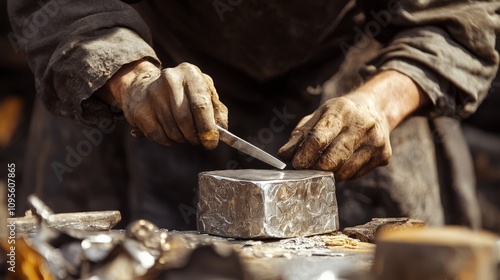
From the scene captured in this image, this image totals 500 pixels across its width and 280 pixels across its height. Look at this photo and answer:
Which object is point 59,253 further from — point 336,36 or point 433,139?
point 433,139

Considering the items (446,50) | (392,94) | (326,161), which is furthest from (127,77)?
(446,50)

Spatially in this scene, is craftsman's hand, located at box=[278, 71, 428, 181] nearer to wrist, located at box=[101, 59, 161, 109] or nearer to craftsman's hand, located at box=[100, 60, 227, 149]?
craftsman's hand, located at box=[100, 60, 227, 149]

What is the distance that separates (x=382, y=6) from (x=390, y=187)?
0.60 m

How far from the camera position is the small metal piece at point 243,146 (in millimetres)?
1901

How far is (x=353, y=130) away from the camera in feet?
6.53

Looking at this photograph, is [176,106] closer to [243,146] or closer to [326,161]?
[243,146]

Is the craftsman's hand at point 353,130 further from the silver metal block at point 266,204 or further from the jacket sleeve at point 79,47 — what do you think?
the jacket sleeve at point 79,47

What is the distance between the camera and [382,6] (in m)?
2.51

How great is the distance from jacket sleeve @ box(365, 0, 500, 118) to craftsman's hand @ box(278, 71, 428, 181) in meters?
0.07

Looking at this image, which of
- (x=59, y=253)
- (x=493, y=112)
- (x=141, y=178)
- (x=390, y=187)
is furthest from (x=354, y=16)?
(x=493, y=112)

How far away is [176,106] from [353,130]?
46cm

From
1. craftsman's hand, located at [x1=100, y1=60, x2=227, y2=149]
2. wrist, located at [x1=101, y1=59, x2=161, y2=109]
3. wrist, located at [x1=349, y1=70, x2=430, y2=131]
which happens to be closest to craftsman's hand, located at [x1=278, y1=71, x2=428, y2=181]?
wrist, located at [x1=349, y1=70, x2=430, y2=131]

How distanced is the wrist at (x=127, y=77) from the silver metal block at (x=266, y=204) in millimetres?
328

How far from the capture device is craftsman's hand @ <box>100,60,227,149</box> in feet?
6.06
